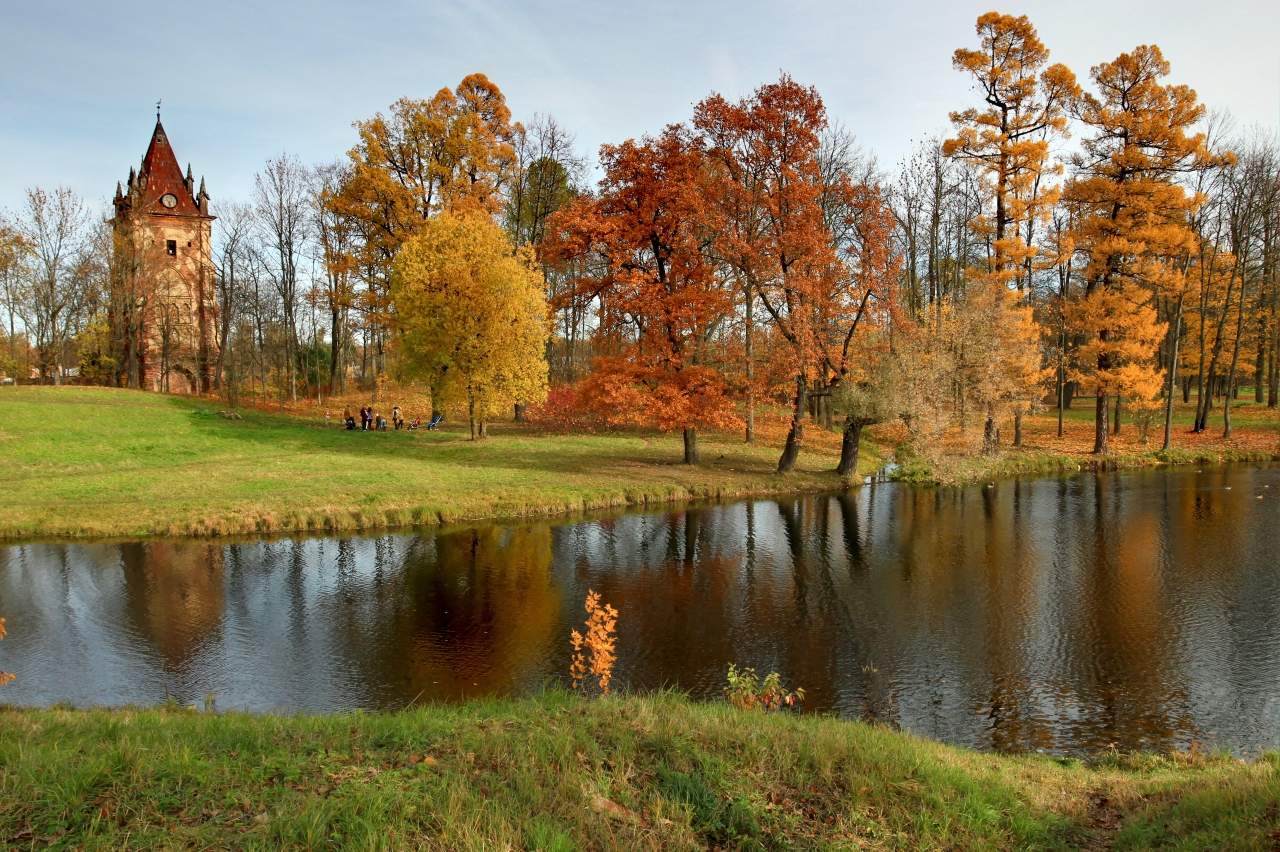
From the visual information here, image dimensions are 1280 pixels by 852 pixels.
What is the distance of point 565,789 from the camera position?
18.3 ft

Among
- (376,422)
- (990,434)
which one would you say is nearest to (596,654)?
(990,434)

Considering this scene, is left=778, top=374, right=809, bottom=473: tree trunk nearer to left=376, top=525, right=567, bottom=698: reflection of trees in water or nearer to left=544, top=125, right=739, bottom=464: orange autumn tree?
left=544, top=125, right=739, bottom=464: orange autumn tree

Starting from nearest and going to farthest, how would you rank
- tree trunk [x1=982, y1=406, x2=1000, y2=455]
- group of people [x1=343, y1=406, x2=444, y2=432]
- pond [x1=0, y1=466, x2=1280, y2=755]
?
1. pond [x1=0, y1=466, x2=1280, y2=755]
2. tree trunk [x1=982, y1=406, x2=1000, y2=455]
3. group of people [x1=343, y1=406, x2=444, y2=432]

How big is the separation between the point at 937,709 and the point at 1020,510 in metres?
16.2

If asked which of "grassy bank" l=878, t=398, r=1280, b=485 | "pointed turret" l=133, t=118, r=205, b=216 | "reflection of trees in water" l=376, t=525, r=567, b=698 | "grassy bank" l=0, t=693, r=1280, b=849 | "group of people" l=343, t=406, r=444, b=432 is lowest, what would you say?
"reflection of trees in water" l=376, t=525, r=567, b=698

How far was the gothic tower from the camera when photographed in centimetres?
4322

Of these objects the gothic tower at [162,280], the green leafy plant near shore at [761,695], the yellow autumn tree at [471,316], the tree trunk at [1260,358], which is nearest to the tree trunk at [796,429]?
the yellow autumn tree at [471,316]

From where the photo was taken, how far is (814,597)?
599 inches

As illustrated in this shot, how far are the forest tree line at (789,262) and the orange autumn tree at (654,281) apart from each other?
0.32 ft

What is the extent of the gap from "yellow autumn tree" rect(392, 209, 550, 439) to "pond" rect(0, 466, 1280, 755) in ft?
33.2

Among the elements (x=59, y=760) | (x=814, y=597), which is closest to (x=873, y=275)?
(x=814, y=597)

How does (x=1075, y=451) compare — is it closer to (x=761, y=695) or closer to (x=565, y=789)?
(x=761, y=695)

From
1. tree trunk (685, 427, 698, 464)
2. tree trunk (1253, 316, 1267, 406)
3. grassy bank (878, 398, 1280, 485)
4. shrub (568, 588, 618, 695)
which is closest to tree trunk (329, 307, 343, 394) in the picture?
tree trunk (685, 427, 698, 464)

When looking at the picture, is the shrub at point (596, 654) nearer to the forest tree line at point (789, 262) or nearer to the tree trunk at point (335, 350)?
the forest tree line at point (789, 262)
